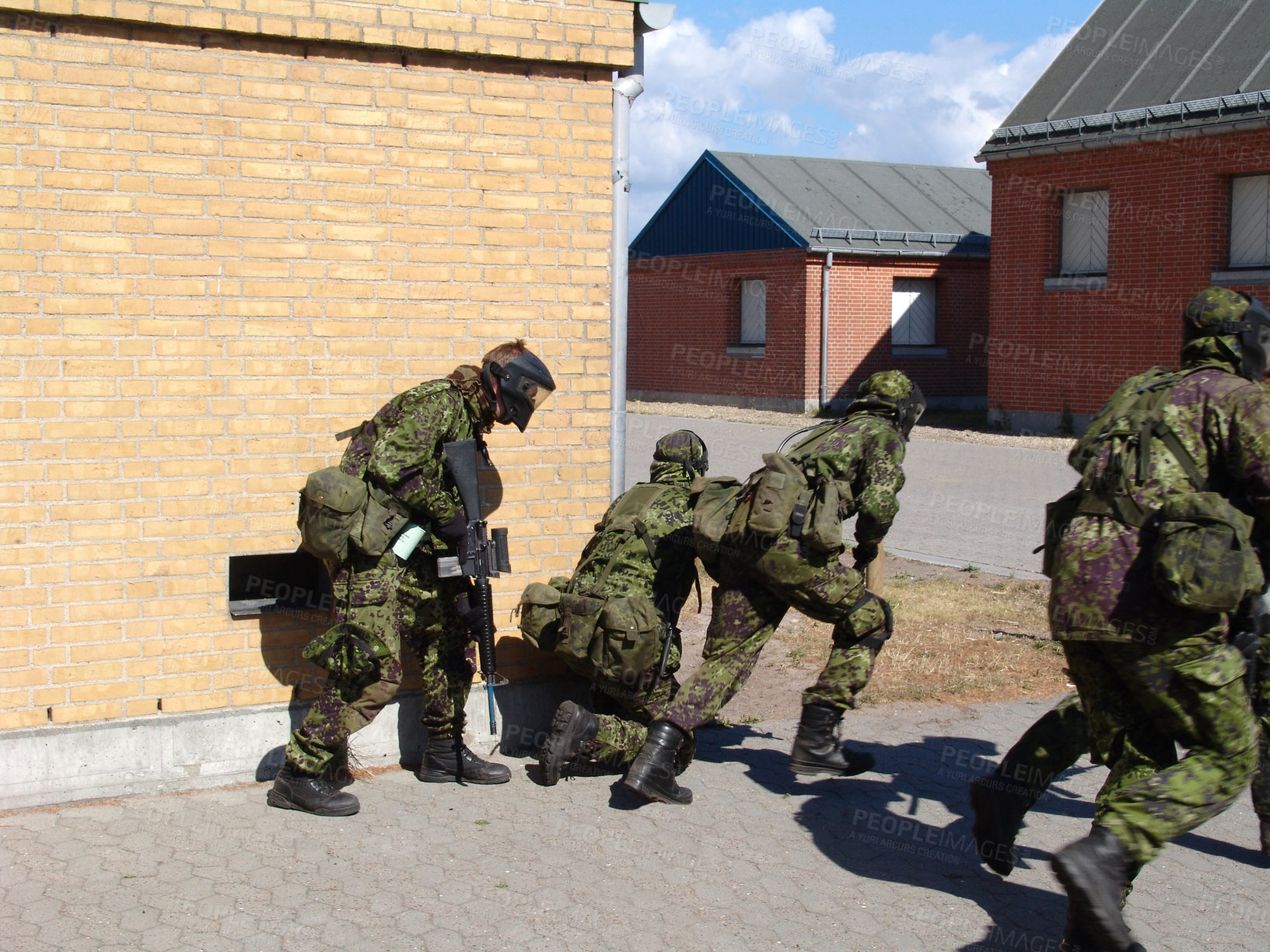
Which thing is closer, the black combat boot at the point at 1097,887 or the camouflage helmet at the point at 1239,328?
the black combat boot at the point at 1097,887

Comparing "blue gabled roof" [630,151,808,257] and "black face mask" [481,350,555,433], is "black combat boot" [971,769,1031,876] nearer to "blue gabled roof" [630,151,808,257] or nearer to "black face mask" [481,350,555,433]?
"black face mask" [481,350,555,433]

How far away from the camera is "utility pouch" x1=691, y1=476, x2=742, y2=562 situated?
4660 millimetres

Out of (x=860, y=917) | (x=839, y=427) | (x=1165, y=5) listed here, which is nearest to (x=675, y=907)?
(x=860, y=917)

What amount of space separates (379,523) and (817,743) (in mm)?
2005

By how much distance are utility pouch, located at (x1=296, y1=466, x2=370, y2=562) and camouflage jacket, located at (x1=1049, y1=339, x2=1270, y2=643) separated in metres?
2.45

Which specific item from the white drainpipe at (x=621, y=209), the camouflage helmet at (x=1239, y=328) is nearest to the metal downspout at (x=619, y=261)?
the white drainpipe at (x=621, y=209)

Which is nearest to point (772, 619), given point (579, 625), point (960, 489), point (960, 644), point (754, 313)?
point (579, 625)

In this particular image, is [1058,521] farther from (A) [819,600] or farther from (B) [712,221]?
(B) [712,221]

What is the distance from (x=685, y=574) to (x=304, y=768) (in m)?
1.73

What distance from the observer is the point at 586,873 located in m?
4.06

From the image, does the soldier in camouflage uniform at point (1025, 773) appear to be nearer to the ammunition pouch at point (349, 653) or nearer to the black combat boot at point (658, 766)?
the black combat boot at point (658, 766)

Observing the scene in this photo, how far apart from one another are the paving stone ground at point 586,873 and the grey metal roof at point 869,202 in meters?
→ 19.1

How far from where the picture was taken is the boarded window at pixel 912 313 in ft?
78.8

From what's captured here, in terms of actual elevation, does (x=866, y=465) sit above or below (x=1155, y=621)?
above
